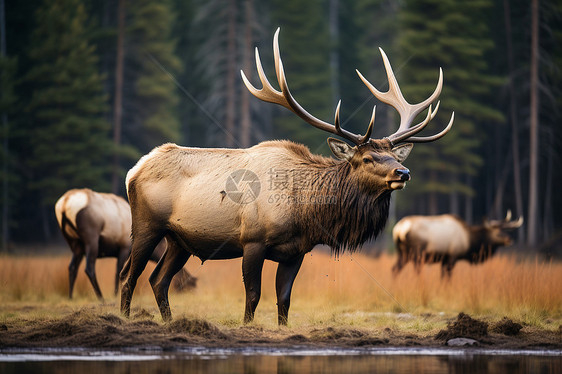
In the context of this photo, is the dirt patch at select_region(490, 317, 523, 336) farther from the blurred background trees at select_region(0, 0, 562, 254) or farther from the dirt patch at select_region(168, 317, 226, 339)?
the blurred background trees at select_region(0, 0, 562, 254)

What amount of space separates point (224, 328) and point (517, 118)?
2937cm

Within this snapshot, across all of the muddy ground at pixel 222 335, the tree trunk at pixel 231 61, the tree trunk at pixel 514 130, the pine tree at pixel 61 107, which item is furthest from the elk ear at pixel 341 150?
the tree trunk at pixel 514 130

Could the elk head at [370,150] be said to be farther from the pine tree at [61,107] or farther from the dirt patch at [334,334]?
the pine tree at [61,107]

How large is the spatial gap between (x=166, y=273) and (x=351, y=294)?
149 inches

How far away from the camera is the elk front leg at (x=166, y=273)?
30.5 feet

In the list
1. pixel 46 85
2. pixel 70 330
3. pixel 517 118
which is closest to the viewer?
pixel 70 330

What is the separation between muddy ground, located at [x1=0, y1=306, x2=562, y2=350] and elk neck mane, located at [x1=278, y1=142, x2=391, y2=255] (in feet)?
3.63

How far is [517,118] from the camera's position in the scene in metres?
34.8

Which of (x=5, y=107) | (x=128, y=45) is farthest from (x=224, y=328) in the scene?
(x=128, y=45)

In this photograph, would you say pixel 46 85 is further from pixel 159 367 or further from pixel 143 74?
pixel 159 367

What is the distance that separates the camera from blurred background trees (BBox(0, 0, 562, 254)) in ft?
90.5

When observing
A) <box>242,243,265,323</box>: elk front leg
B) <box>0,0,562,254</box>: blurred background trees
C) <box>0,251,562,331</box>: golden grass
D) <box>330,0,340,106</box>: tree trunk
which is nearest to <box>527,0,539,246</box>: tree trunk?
<box>0,0,562,254</box>: blurred background trees

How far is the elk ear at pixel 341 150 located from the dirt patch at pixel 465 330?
2297mm

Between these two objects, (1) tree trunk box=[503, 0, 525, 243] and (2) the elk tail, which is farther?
(1) tree trunk box=[503, 0, 525, 243]
